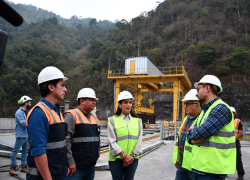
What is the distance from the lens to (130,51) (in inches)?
2087

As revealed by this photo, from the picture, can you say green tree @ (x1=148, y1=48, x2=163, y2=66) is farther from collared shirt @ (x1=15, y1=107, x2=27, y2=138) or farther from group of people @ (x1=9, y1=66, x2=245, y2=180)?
group of people @ (x1=9, y1=66, x2=245, y2=180)

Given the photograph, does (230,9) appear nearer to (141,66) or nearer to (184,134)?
(141,66)

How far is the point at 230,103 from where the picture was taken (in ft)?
112

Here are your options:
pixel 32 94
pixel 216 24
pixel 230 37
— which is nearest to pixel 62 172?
pixel 32 94

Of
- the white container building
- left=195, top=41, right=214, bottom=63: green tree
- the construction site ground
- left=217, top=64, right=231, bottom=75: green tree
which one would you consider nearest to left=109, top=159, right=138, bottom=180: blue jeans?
the construction site ground

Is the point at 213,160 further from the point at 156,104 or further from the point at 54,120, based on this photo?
the point at 156,104

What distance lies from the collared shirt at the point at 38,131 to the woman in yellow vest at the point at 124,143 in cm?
137

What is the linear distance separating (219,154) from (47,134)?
1.82 metres

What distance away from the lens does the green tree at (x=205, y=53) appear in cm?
4166

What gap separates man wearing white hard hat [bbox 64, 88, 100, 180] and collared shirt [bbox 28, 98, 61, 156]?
71 centimetres

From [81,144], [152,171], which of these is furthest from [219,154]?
[152,171]

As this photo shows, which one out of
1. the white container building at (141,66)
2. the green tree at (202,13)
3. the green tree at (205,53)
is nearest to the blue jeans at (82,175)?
the white container building at (141,66)

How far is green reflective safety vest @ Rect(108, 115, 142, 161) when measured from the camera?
309cm

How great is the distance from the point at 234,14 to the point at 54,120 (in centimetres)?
5967
